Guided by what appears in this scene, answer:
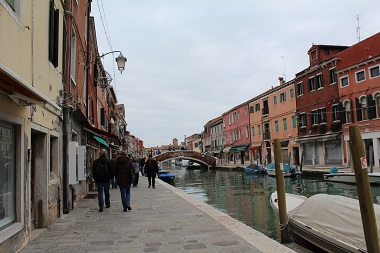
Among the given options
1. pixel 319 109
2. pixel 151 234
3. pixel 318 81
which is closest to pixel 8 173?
pixel 151 234

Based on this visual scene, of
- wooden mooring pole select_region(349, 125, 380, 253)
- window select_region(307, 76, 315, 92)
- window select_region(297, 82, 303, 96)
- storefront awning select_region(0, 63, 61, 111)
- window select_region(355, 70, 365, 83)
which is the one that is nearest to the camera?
storefront awning select_region(0, 63, 61, 111)

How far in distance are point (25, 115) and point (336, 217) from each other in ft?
18.3

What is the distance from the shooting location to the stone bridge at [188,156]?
49.4 m

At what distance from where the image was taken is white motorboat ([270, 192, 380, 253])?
5.76 m

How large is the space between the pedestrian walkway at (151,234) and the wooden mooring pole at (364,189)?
121 centimetres

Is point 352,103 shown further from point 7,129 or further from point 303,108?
point 7,129

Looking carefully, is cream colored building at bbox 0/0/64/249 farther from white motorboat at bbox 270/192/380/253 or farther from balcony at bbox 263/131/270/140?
balcony at bbox 263/131/270/140

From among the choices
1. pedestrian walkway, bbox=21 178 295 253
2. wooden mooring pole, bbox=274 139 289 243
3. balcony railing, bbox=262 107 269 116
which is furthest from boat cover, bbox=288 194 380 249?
balcony railing, bbox=262 107 269 116

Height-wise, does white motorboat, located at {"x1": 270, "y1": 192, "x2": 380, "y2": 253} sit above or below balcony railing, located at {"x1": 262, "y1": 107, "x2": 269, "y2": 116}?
below

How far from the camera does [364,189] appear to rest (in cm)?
500

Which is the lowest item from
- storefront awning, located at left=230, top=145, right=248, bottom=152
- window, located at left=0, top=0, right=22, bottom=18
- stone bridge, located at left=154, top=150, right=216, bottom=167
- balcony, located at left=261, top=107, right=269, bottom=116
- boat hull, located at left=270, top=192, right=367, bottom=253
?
boat hull, located at left=270, top=192, right=367, bottom=253

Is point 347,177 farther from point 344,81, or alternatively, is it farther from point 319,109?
point 319,109

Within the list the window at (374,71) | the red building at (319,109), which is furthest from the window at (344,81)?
the window at (374,71)

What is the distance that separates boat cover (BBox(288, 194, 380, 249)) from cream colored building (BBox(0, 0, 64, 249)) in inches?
200
